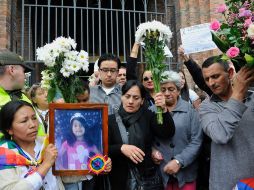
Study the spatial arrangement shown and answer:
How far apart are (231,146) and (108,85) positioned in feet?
5.39

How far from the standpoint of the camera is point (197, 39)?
503cm

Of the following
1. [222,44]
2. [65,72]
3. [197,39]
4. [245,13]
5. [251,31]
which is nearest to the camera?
[251,31]

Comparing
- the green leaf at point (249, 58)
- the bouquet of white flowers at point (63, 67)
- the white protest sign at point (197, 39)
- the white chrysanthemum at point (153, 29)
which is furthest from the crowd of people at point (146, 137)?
the white protest sign at point (197, 39)

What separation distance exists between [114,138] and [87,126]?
1.15ft

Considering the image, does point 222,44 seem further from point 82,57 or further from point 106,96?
point 106,96

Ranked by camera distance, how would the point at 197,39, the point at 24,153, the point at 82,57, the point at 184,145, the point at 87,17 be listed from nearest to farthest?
1. the point at 24,153
2. the point at 82,57
3. the point at 184,145
4. the point at 197,39
5. the point at 87,17

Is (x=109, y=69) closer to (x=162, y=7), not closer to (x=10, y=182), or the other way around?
(x=10, y=182)

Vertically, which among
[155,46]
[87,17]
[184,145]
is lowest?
[184,145]

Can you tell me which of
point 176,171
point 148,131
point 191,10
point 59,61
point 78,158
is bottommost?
point 176,171

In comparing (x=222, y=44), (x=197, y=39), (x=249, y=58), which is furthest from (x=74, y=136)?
(x=197, y=39)

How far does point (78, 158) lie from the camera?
2.64 meters

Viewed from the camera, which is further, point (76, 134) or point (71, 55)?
point (71, 55)

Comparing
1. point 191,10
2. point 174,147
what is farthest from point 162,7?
point 174,147

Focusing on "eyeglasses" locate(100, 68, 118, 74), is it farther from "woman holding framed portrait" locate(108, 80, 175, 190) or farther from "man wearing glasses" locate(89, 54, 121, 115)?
"woman holding framed portrait" locate(108, 80, 175, 190)
